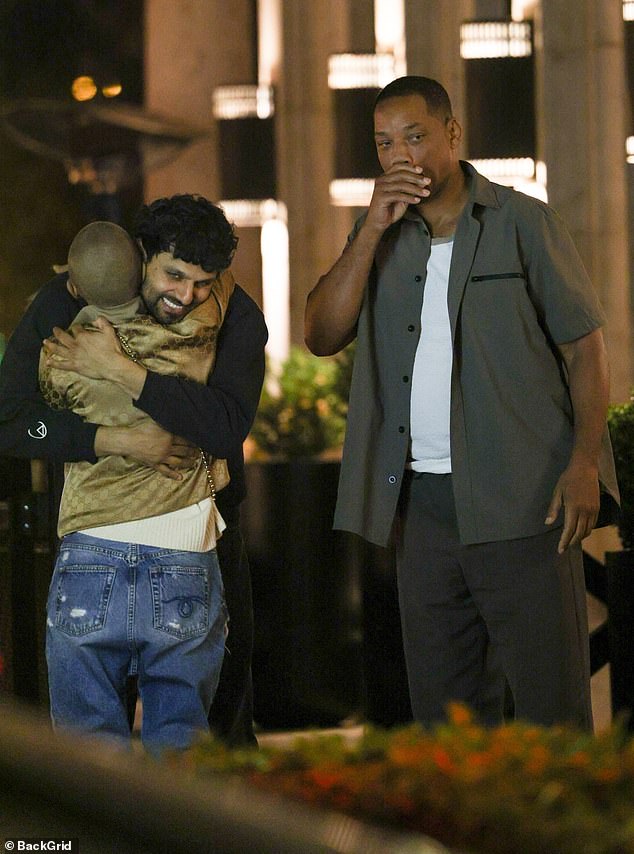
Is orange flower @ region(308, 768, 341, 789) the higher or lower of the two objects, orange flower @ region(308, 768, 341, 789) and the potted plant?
the higher

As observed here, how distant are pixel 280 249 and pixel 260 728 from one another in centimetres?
519

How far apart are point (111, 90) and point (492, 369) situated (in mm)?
8655

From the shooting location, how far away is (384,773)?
140 centimetres

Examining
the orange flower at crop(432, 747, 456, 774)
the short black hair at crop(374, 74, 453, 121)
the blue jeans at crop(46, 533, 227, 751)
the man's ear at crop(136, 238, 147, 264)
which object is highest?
the short black hair at crop(374, 74, 453, 121)

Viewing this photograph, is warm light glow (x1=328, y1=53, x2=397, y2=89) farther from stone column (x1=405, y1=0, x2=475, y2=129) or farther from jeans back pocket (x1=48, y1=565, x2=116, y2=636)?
jeans back pocket (x1=48, y1=565, x2=116, y2=636)

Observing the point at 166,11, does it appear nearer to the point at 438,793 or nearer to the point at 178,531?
the point at 178,531

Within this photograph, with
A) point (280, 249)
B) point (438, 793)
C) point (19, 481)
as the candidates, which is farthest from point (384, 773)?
point (280, 249)

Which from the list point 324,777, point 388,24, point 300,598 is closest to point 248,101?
point 388,24

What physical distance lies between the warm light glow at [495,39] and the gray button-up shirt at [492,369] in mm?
4367

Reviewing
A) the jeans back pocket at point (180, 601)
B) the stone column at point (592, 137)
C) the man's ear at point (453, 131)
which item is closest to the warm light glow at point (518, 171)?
the stone column at point (592, 137)

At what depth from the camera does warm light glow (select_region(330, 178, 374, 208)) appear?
8180 millimetres

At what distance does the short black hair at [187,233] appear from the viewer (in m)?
2.73

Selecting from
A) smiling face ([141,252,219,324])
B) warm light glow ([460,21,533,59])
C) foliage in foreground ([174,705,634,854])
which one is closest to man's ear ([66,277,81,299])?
smiling face ([141,252,219,324])

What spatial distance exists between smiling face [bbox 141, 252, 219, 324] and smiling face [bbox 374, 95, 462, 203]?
564 millimetres
